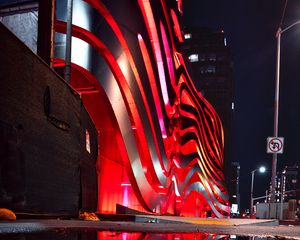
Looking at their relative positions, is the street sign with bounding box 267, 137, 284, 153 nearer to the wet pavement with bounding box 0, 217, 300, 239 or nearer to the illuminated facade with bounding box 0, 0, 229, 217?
the illuminated facade with bounding box 0, 0, 229, 217

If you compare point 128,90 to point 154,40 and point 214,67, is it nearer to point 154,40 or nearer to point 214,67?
point 154,40

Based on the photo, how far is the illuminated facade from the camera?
1794 centimetres

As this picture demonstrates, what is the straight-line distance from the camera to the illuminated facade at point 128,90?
58.9 feet

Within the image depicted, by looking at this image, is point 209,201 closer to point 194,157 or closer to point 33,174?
point 194,157

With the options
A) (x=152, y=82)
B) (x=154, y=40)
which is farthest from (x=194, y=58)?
(x=152, y=82)

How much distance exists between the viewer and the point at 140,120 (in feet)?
75.1

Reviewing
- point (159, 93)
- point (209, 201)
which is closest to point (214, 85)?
point (209, 201)

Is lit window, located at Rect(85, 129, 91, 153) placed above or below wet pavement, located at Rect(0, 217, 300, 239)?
above

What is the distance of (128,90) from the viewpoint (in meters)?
21.6

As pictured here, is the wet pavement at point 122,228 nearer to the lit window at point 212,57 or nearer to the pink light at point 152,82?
the pink light at point 152,82

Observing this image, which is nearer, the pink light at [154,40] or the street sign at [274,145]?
the street sign at [274,145]

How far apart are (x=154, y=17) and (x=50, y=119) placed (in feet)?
66.0

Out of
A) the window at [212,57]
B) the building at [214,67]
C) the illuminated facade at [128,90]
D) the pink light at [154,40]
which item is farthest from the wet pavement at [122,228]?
the window at [212,57]

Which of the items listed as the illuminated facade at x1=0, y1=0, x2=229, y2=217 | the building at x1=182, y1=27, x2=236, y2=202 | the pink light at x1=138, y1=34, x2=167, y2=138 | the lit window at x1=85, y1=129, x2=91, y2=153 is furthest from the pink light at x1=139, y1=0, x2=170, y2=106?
the building at x1=182, y1=27, x2=236, y2=202
